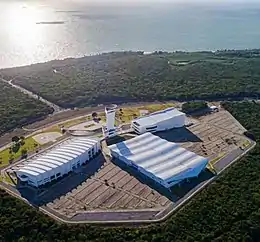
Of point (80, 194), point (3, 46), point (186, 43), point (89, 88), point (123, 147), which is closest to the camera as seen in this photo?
point (80, 194)

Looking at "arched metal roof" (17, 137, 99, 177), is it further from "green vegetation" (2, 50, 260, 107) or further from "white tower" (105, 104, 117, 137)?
"green vegetation" (2, 50, 260, 107)

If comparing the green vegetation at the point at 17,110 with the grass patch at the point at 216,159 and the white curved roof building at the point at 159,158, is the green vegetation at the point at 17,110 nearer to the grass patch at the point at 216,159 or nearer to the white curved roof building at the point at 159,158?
the white curved roof building at the point at 159,158

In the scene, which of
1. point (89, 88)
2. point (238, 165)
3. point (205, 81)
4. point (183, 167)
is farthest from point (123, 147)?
point (205, 81)

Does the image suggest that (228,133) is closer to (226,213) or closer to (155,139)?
(155,139)

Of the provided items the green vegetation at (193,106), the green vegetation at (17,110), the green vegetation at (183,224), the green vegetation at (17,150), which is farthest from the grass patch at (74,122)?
the green vegetation at (183,224)

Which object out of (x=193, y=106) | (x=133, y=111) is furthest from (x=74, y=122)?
(x=193, y=106)

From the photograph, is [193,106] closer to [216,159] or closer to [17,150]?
[216,159]

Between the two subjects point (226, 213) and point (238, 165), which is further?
point (238, 165)
